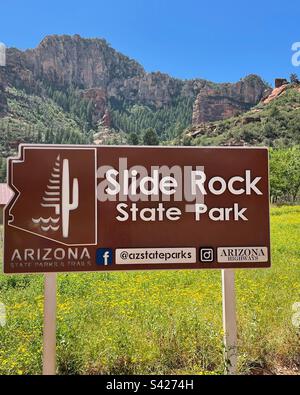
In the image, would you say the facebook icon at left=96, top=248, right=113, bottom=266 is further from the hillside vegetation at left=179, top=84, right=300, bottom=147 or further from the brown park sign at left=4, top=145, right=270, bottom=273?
the hillside vegetation at left=179, top=84, right=300, bottom=147

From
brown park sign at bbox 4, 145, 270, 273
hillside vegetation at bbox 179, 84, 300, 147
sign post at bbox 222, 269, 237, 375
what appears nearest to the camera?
brown park sign at bbox 4, 145, 270, 273

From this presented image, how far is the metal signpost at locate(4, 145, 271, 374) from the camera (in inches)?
117

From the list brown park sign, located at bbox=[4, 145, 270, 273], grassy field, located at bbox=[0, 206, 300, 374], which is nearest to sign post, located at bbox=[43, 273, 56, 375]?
brown park sign, located at bbox=[4, 145, 270, 273]

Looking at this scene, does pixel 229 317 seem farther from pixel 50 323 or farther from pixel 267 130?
pixel 267 130

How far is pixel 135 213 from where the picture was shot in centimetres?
310

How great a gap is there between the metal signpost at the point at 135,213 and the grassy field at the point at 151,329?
0.41 meters

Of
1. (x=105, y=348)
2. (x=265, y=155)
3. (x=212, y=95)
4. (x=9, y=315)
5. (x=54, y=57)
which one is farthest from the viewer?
(x=54, y=57)

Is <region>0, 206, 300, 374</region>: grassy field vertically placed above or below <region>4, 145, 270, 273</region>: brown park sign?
below

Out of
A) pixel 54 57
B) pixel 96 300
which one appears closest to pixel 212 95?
pixel 54 57

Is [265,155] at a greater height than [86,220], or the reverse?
[265,155]

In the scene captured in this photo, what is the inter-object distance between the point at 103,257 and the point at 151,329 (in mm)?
1354

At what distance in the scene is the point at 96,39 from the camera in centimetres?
14638

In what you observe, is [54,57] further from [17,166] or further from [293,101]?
[17,166]
